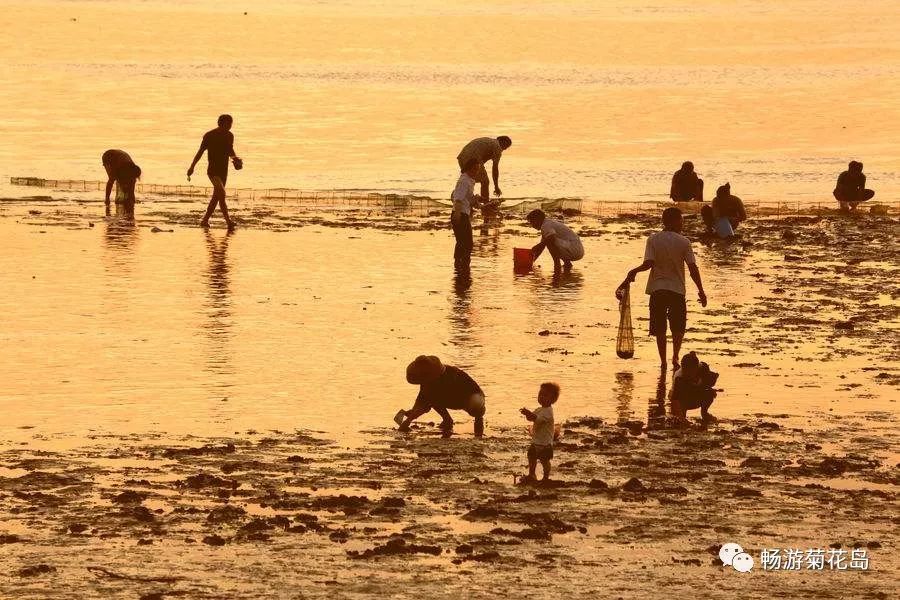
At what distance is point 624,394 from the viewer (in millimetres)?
15055

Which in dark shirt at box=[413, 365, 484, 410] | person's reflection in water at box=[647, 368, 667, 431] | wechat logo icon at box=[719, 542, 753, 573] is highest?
dark shirt at box=[413, 365, 484, 410]

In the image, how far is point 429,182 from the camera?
119 ft

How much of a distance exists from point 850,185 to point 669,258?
14.7m

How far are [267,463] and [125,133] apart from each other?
3482 cm

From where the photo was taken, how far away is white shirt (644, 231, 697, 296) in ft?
52.5

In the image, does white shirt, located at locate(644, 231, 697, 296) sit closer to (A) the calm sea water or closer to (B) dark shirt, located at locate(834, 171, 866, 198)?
(B) dark shirt, located at locate(834, 171, 866, 198)

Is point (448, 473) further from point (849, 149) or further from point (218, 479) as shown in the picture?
point (849, 149)

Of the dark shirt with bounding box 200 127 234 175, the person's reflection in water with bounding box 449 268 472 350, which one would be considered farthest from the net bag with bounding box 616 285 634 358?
the dark shirt with bounding box 200 127 234 175

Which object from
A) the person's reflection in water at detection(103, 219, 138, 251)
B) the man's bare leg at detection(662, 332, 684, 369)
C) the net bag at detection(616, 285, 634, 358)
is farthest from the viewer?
the person's reflection in water at detection(103, 219, 138, 251)

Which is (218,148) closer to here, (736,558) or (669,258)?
(669,258)

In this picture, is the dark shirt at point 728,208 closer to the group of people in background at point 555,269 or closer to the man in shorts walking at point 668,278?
the group of people in background at point 555,269

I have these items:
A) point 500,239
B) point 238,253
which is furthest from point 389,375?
point 500,239

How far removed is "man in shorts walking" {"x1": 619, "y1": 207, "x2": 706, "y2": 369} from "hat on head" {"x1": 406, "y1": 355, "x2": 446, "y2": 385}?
3.30 meters

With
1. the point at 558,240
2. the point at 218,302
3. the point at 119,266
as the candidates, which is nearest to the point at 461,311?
the point at 218,302
